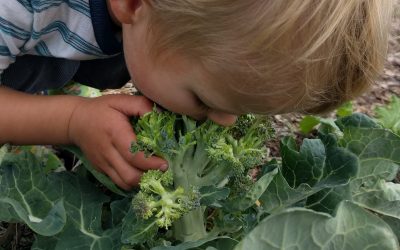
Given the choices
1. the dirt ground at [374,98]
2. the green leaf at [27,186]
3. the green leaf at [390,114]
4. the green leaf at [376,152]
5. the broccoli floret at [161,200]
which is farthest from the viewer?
the dirt ground at [374,98]

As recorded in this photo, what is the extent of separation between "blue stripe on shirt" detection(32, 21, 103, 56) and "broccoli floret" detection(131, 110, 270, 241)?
0.28 metres

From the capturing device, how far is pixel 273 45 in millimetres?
1231

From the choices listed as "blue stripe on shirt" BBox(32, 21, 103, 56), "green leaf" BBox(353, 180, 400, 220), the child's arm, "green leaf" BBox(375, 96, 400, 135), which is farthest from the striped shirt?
"green leaf" BBox(375, 96, 400, 135)

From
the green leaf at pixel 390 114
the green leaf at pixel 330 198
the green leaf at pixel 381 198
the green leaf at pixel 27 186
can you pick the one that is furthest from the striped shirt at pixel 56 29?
the green leaf at pixel 390 114

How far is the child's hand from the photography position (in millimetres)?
1558

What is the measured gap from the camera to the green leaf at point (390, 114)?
2.32 m

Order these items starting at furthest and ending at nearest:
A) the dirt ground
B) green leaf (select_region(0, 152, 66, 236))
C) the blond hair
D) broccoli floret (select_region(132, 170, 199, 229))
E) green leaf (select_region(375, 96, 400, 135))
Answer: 1. the dirt ground
2. green leaf (select_region(375, 96, 400, 135))
3. green leaf (select_region(0, 152, 66, 236))
4. broccoli floret (select_region(132, 170, 199, 229))
5. the blond hair

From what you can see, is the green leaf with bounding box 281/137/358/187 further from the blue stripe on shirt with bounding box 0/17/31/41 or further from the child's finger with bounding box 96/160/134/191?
the blue stripe on shirt with bounding box 0/17/31/41

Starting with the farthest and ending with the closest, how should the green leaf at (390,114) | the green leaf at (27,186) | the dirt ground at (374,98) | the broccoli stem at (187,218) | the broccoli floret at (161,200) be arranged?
the dirt ground at (374,98) < the green leaf at (390,114) < the green leaf at (27,186) < the broccoli stem at (187,218) < the broccoli floret at (161,200)

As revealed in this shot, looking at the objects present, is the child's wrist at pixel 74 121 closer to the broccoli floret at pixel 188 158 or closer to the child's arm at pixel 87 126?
the child's arm at pixel 87 126

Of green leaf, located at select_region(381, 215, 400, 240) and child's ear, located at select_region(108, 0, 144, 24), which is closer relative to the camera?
child's ear, located at select_region(108, 0, 144, 24)

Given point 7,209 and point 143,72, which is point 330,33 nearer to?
point 143,72

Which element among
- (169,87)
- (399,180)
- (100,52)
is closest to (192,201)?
(169,87)

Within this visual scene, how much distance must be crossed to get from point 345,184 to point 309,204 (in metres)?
0.16
